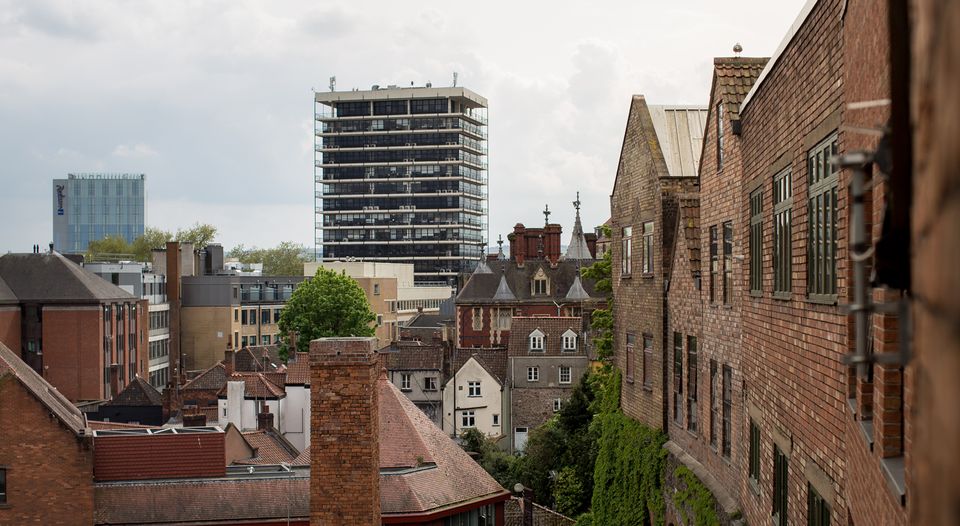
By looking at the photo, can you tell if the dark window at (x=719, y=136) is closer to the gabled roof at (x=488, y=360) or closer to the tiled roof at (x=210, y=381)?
the tiled roof at (x=210, y=381)

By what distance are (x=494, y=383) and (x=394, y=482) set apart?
123 ft

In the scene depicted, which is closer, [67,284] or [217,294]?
[67,284]

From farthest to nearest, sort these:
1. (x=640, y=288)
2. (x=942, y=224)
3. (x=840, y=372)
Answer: (x=640, y=288) < (x=840, y=372) < (x=942, y=224)

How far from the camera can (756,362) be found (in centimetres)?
1285

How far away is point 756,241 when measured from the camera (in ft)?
43.0

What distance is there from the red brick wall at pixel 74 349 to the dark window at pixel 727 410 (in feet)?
202

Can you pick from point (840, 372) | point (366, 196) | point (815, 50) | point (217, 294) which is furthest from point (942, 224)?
point (366, 196)

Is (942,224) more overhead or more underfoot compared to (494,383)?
more overhead

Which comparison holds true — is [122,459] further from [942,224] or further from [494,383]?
[494,383]

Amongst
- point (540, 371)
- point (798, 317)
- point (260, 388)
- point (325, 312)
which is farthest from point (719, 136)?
point (325, 312)

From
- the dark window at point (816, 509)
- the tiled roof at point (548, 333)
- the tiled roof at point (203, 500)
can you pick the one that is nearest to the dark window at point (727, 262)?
the dark window at point (816, 509)

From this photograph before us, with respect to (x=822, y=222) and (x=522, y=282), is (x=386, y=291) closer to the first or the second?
(x=522, y=282)

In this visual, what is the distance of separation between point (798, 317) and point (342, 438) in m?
12.2

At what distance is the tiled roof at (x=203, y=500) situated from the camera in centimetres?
2434
